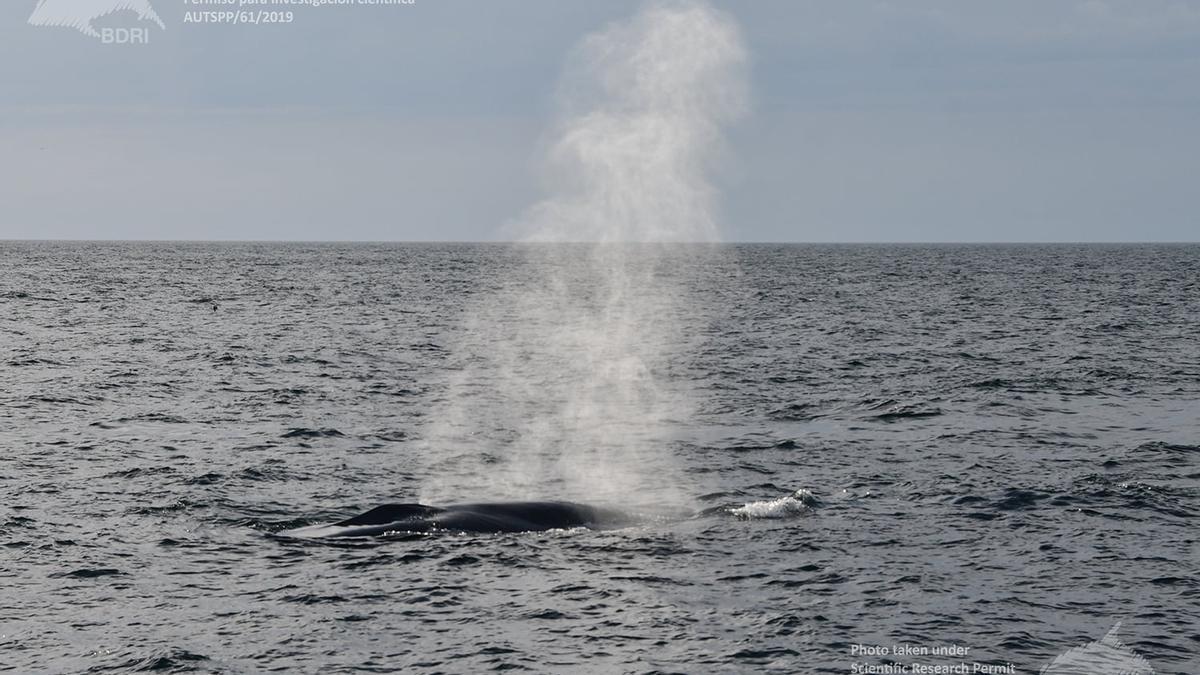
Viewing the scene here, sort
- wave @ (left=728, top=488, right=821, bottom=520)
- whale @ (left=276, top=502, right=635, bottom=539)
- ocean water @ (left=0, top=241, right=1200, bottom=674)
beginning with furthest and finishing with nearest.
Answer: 1. wave @ (left=728, top=488, right=821, bottom=520)
2. whale @ (left=276, top=502, right=635, bottom=539)
3. ocean water @ (left=0, top=241, right=1200, bottom=674)

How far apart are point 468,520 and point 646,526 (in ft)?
10.7

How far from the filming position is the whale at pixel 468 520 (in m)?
23.1

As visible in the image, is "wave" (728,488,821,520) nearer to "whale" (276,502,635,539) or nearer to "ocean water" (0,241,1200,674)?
"ocean water" (0,241,1200,674)

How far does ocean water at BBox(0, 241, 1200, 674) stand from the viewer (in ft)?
57.5

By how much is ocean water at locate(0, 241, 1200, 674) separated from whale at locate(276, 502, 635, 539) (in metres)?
0.48

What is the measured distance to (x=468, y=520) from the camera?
23625 millimetres

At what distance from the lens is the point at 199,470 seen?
29625 mm

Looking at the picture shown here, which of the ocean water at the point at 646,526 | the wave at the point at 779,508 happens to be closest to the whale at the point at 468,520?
the ocean water at the point at 646,526

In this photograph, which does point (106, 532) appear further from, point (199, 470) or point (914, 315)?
point (914, 315)

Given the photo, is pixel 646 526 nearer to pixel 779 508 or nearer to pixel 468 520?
pixel 779 508

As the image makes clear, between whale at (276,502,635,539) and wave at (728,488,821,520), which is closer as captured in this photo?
whale at (276,502,635,539)

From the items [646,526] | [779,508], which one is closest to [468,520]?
[646,526]

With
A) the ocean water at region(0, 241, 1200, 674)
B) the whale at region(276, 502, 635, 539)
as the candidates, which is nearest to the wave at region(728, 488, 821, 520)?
the ocean water at region(0, 241, 1200, 674)

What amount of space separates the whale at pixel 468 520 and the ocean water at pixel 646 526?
1.59 ft
